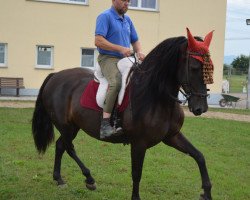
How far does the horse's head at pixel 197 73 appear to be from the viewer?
188 inches

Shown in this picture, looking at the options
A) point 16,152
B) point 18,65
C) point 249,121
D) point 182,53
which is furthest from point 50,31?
point 182,53

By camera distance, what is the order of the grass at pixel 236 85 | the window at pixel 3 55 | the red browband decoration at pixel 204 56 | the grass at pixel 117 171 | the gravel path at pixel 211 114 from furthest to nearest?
the grass at pixel 236 85
the window at pixel 3 55
the gravel path at pixel 211 114
the grass at pixel 117 171
the red browband decoration at pixel 204 56

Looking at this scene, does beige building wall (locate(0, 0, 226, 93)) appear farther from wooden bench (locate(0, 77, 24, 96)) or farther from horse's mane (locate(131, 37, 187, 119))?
horse's mane (locate(131, 37, 187, 119))

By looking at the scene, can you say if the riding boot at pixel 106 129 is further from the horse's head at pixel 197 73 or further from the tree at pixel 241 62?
the tree at pixel 241 62

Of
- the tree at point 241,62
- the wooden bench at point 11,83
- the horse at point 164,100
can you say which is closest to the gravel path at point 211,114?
the wooden bench at point 11,83

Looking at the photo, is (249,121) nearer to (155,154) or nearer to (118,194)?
(155,154)

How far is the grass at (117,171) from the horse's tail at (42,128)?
501 millimetres

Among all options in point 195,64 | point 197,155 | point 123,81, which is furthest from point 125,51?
point 197,155

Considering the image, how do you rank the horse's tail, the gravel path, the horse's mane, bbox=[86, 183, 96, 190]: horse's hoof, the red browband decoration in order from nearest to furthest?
the red browband decoration < the horse's mane < bbox=[86, 183, 96, 190]: horse's hoof < the horse's tail < the gravel path

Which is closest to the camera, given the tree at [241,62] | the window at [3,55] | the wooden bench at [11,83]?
the wooden bench at [11,83]

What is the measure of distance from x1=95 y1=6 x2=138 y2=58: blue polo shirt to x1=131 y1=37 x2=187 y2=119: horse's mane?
567 mm

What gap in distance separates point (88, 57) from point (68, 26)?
1.91 m

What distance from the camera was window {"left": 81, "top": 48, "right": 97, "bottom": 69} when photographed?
75.0 feet

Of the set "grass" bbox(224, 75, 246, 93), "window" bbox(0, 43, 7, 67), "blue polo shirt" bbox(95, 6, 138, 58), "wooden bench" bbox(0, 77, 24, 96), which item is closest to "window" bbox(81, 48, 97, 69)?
"wooden bench" bbox(0, 77, 24, 96)
